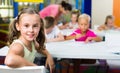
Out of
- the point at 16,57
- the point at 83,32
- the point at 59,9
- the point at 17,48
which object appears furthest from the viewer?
the point at 59,9

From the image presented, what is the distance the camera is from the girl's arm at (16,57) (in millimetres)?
1603

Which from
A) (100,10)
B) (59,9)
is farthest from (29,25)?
(100,10)

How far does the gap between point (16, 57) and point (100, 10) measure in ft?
20.2

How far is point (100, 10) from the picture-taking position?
762 cm

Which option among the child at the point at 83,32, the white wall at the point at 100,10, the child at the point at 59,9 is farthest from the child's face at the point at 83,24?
the white wall at the point at 100,10

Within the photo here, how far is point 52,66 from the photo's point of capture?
226 centimetres

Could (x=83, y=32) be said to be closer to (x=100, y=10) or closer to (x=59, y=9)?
(x=59, y=9)

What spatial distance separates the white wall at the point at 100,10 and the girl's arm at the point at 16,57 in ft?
19.4

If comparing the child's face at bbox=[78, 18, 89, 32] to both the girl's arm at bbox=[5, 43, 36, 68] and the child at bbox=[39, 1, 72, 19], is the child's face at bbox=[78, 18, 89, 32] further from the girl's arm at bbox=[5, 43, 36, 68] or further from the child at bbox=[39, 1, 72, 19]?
the girl's arm at bbox=[5, 43, 36, 68]

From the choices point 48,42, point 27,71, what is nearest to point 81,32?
point 48,42

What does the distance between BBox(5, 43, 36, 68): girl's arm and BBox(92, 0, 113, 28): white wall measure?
5.92m

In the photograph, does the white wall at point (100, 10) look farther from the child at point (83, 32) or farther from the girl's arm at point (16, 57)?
the girl's arm at point (16, 57)

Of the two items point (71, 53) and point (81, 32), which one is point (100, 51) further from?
point (81, 32)

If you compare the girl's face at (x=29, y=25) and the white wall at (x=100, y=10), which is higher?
the white wall at (x=100, y=10)
